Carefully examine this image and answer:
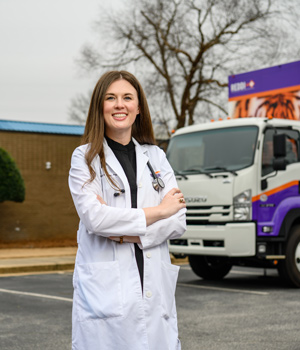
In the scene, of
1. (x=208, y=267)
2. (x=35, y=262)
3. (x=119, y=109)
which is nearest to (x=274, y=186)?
(x=208, y=267)

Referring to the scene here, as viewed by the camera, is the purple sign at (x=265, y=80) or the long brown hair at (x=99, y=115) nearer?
the long brown hair at (x=99, y=115)

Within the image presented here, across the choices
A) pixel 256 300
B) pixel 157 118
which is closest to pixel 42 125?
pixel 157 118

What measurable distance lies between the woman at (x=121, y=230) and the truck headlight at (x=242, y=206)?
6.99m

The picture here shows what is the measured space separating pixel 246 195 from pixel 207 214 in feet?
2.51

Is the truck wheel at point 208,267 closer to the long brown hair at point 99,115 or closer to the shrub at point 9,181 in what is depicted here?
the long brown hair at point 99,115

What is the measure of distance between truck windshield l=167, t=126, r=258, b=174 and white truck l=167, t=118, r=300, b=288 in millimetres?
17

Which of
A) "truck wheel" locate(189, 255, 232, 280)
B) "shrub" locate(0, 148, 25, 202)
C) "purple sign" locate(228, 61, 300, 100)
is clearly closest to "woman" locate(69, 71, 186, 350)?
"purple sign" locate(228, 61, 300, 100)

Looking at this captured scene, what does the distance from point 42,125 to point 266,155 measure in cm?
1708

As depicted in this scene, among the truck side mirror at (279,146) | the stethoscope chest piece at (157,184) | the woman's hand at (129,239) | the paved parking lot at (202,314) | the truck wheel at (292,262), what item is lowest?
the paved parking lot at (202,314)

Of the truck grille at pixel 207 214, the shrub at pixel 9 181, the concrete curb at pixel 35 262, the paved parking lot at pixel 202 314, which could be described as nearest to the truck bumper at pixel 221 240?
the truck grille at pixel 207 214

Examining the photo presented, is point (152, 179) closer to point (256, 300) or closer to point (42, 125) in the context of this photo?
→ point (256, 300)

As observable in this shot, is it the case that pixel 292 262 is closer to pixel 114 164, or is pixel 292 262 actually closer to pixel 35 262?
pixel 35 262

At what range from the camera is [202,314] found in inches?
321

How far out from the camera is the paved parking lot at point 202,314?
6496 mm
